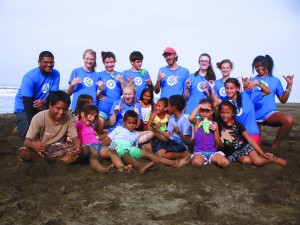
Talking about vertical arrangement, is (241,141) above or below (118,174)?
above

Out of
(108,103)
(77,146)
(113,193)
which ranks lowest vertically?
(113,193)

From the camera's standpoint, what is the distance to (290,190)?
328cm

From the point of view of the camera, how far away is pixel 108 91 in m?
6.10

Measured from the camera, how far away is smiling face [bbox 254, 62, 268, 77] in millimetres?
5514

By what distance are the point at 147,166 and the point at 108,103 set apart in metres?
2.69

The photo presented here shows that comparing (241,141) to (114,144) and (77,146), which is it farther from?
(77,146)

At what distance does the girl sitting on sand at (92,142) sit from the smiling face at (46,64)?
1.20 m

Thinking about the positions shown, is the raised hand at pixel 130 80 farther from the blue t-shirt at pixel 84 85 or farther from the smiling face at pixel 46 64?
the smiling face at pixel 46 64

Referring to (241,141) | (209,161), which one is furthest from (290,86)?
(209,161)

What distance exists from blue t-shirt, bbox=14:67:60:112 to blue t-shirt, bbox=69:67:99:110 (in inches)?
17.0

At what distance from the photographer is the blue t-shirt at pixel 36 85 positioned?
5.04m

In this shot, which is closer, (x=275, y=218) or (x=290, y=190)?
(x=275, y=218)

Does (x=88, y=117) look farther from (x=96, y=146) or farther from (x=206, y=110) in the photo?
(x=206, y=110)

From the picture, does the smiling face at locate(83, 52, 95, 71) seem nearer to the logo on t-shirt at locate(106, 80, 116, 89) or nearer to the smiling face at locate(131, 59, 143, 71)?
the logo on t-shirt at locate(106, 80, 116, 89)
